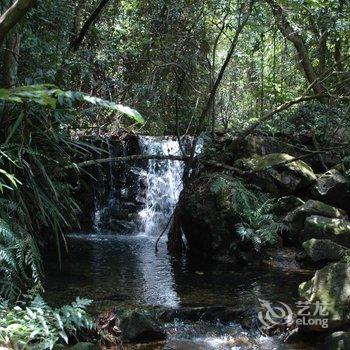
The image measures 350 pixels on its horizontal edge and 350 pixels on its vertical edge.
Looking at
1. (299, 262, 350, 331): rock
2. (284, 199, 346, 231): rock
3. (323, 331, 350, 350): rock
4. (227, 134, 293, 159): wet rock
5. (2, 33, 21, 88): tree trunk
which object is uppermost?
(2, 33, 21, 88): tree trunk

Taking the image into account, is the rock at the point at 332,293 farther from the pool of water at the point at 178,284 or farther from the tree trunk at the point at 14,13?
the tree trunk at the point at 14,13

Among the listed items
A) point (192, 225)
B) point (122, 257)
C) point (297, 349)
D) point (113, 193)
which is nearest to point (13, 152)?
point (297, 349)

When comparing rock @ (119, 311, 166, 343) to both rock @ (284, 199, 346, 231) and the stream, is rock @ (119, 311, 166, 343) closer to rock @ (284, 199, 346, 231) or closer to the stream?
the stream

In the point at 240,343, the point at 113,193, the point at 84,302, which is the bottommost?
the point at 240,343

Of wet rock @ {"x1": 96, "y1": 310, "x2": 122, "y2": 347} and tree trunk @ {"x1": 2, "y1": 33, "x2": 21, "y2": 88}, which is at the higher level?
tree trunk @ {"x1": 2, "y1": 33, "x2": 21, "y2": 88}

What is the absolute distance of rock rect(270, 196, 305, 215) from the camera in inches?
329

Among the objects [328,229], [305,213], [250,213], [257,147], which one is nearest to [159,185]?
[257,147]

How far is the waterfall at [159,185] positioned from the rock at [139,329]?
543cm

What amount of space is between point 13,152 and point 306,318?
3.16 metres

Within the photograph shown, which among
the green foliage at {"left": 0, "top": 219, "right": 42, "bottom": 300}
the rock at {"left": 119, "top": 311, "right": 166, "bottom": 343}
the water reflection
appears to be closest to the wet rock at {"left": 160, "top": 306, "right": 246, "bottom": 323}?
the water reflection

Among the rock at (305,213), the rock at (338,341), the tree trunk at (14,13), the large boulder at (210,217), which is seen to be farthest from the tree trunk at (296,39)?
the tree trunk at (14,13)

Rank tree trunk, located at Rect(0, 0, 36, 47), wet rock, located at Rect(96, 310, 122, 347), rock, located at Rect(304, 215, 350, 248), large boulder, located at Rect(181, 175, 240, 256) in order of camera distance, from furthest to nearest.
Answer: large boulder, located at Rect(181, 175, 240, 256), rock, located at Rect(304, 215, 350, 248), wet rock, located at Rect(96, 310, 122, 347), tree trunk, located at Rect(0, 0, 36, 47)

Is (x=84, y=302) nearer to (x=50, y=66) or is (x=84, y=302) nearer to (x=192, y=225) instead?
(x=50, y=66)

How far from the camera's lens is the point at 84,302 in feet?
11.0
